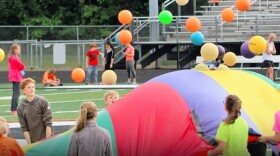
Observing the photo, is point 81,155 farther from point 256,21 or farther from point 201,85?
point 256,21

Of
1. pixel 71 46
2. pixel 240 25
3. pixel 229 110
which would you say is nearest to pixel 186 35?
pixel 240 25

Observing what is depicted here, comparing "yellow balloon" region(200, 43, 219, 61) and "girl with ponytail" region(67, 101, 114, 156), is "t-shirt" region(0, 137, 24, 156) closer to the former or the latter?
"girl with ponytail" region(67, 101, 114, 156)

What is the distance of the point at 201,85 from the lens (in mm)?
12633

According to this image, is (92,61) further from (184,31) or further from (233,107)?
(233,107)

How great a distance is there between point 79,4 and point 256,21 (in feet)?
56.5

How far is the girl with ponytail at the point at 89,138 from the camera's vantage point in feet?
31.5

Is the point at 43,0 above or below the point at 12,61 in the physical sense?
above

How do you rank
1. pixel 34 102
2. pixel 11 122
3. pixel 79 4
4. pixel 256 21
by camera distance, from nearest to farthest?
1. pixel 34 102
2. pixel 11 122
3. pixel 256 21
4. pixel 79 4

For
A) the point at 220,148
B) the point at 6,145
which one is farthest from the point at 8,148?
the point at 220,148

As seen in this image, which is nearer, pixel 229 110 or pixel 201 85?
pixel 229 110

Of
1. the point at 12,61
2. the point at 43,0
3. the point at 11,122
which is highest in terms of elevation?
the point at 43,0

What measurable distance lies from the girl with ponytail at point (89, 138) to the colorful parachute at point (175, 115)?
2.05 meters

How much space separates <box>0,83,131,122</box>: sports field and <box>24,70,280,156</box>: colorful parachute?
5.72 m

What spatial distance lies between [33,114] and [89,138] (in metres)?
2.41
